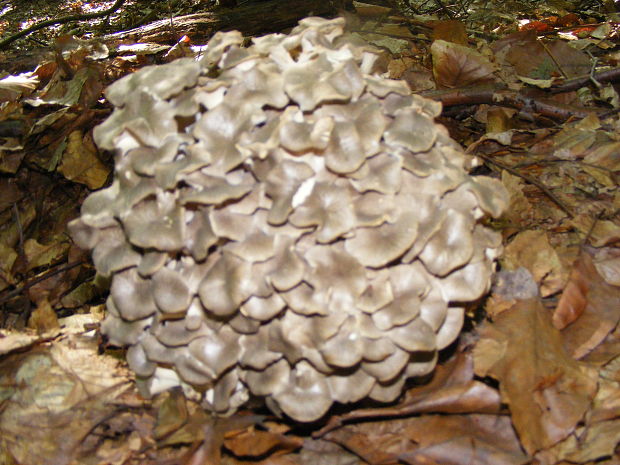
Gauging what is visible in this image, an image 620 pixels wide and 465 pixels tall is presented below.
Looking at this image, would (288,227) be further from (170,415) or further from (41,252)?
(41,252)

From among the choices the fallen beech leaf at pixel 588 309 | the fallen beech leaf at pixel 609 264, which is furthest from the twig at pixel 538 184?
the fallen beech leaf at pixel 588 309

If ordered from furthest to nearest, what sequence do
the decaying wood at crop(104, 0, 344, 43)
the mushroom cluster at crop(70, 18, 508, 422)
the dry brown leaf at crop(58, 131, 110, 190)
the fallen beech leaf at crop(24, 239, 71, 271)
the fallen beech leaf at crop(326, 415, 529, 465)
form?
the decaying wood at crop(104, 0, 344, 43)
the dry brown leaf at crop(58, 131, 110, 190)
the fallen beech leaf at crop(24, 239, 71, 271)
the fallen beech leaf at crop(326, 415, 529, 465)
the mushroom cluster at crop(70, 18, 508, 422)

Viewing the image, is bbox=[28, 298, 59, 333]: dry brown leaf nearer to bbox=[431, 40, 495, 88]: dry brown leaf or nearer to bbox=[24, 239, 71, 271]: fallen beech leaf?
bbox=[24, 239, 71, 271]: fallen beech leaf

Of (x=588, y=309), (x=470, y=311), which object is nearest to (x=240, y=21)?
(x=470, y=311)

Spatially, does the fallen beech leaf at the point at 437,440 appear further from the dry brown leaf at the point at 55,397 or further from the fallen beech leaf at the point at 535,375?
the dry brown leaf at the point at 55,397

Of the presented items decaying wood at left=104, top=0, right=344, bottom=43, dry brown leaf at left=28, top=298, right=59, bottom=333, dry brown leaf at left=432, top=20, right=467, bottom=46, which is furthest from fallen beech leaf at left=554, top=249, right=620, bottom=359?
decaying wood at left=104, top=0, right=344, bottom=43
